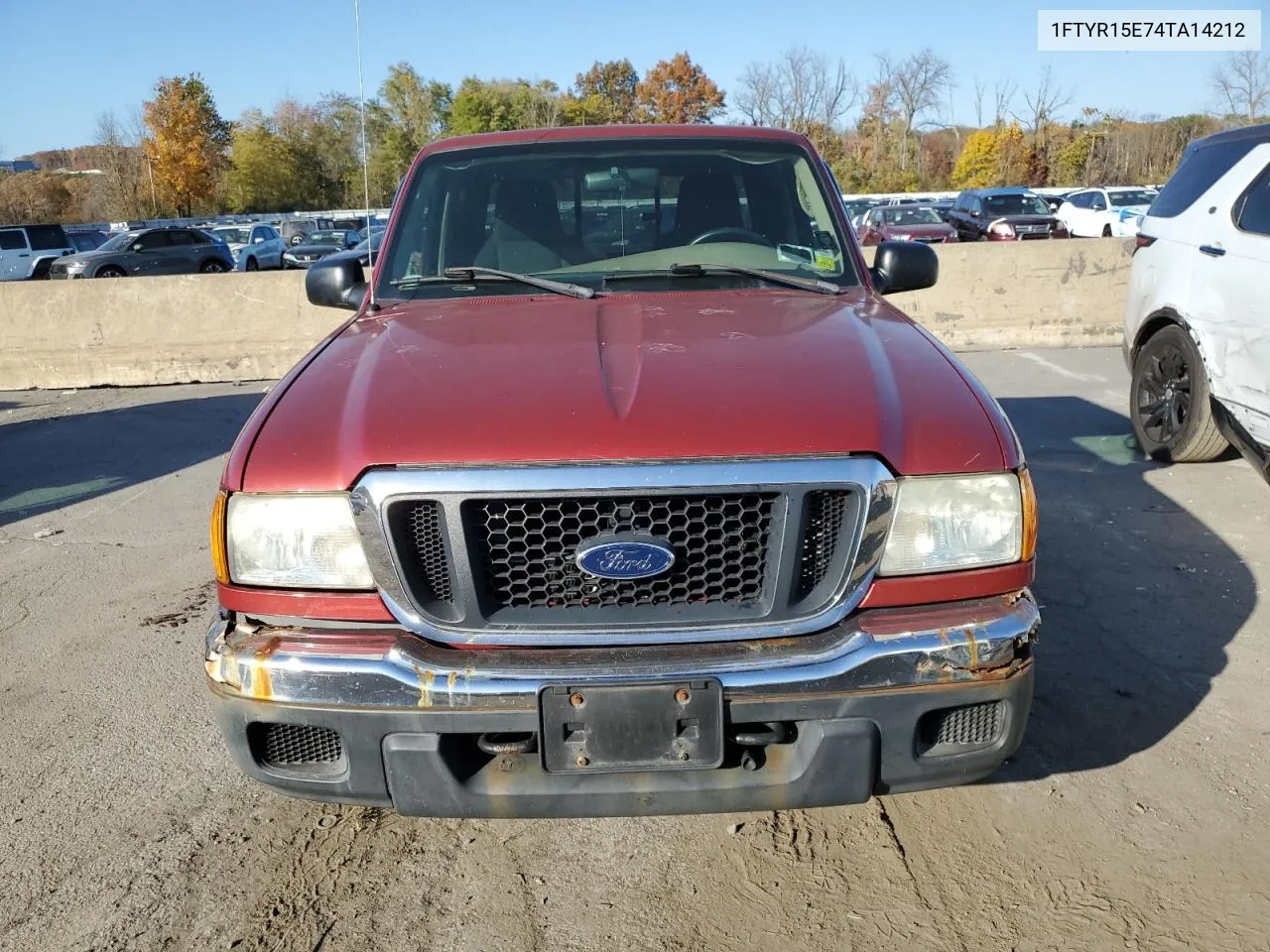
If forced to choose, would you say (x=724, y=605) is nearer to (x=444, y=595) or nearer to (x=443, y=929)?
(x=444, y=595)

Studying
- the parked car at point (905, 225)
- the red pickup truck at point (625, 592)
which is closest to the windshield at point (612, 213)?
the red pickup truck at point (625, 592)

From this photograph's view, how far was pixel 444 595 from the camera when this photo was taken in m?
2.18

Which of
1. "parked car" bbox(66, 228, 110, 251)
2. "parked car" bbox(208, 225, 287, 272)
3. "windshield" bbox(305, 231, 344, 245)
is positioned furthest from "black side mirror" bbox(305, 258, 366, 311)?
"parked car" bbox(66, 228, 110, 251)

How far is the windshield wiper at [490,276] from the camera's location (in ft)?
10.4

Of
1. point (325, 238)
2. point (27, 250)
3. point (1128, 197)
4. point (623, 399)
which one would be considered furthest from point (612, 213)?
point (325, 238)

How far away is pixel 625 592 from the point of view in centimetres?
218

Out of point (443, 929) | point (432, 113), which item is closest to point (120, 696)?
point (443, 929)

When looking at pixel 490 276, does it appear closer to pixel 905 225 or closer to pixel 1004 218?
pixel 905 225

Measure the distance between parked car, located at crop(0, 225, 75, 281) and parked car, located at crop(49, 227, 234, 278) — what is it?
11.0 ft

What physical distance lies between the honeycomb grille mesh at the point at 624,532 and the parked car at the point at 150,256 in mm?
23427

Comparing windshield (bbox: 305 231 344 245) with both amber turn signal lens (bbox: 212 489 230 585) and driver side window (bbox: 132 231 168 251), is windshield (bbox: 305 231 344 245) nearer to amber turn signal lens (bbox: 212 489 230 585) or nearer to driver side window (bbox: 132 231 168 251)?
driver side window (bbox: 132 231 168 251)

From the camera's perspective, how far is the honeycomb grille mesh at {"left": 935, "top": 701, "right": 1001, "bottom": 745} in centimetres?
220

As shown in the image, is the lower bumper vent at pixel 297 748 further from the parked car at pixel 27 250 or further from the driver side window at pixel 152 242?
the parked car at pixel 27 250

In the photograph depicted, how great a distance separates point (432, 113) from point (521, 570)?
224ft
